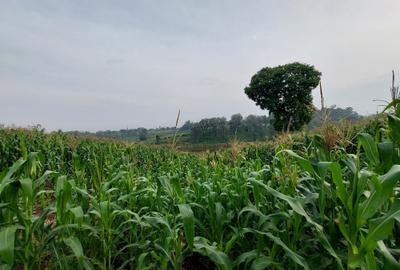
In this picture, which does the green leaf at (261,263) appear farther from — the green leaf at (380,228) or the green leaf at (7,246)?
the green leaf at (7,246)

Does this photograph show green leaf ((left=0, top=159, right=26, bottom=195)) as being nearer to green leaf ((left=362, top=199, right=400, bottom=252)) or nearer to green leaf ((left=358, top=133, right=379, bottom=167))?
green leaf ((left=362, top=199, right=400, bottom=252))

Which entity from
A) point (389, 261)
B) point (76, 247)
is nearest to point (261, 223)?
point (389, 261)

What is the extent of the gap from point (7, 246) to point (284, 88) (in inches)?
1602

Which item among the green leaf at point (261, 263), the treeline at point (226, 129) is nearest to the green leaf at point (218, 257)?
the green leaf at point (261, 263)

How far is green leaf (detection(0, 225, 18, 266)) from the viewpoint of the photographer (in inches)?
50.8

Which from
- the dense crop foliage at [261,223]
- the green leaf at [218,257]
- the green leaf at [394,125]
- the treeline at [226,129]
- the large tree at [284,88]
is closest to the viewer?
the dense crop foliage at [261,223]

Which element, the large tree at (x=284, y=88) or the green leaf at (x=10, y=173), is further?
the large tree at (x=284, y=88)

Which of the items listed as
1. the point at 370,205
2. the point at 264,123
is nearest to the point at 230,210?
the point at 370,205

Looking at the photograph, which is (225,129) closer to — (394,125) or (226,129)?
(226,129)

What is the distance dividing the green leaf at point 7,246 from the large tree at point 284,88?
1452 inches

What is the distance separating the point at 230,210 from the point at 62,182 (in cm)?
141

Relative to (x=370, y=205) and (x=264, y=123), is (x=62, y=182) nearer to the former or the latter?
(x=370, y=205)

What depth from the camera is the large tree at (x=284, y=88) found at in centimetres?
3828

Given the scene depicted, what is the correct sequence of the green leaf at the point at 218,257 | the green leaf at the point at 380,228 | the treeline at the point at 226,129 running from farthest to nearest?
the treeline at the point at 226,129, the green leaf at the point at 218,257, the green leaf at the point at 380,228
